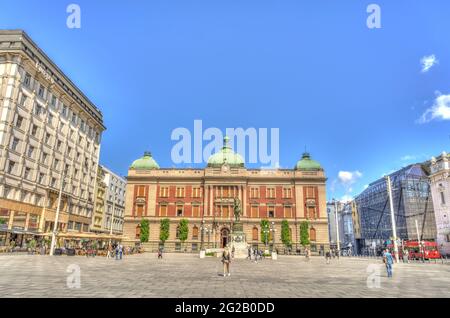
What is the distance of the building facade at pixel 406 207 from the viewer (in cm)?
6906

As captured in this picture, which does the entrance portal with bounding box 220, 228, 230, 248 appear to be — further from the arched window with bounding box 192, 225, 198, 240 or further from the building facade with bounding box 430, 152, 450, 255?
the building facade with bounding box 430, 152, 450, 255

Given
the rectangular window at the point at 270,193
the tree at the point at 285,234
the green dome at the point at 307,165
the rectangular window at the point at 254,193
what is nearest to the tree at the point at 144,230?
the rectangular window at the point at 254,193

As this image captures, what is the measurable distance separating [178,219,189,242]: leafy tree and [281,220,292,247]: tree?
64.2 ft

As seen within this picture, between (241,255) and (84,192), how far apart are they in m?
36.9

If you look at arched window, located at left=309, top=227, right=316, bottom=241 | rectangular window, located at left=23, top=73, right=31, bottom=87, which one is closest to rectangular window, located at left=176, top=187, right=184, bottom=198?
arched window, located at left=309, top=227, right=316, bottom=241

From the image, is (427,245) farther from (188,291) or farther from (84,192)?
(84,192)

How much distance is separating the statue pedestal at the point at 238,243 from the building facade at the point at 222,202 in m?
19.7

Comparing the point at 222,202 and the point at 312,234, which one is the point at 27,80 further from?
the point at 312,234

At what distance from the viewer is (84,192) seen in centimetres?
6506

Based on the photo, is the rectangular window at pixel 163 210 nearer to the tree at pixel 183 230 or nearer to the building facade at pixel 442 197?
the tree at pixel 183 230

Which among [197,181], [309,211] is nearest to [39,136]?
[197,181]

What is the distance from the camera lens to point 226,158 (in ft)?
246

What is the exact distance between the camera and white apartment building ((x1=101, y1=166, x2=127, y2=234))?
88.1 meters

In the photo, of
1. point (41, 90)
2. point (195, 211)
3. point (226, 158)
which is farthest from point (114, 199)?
point (41, 90)
